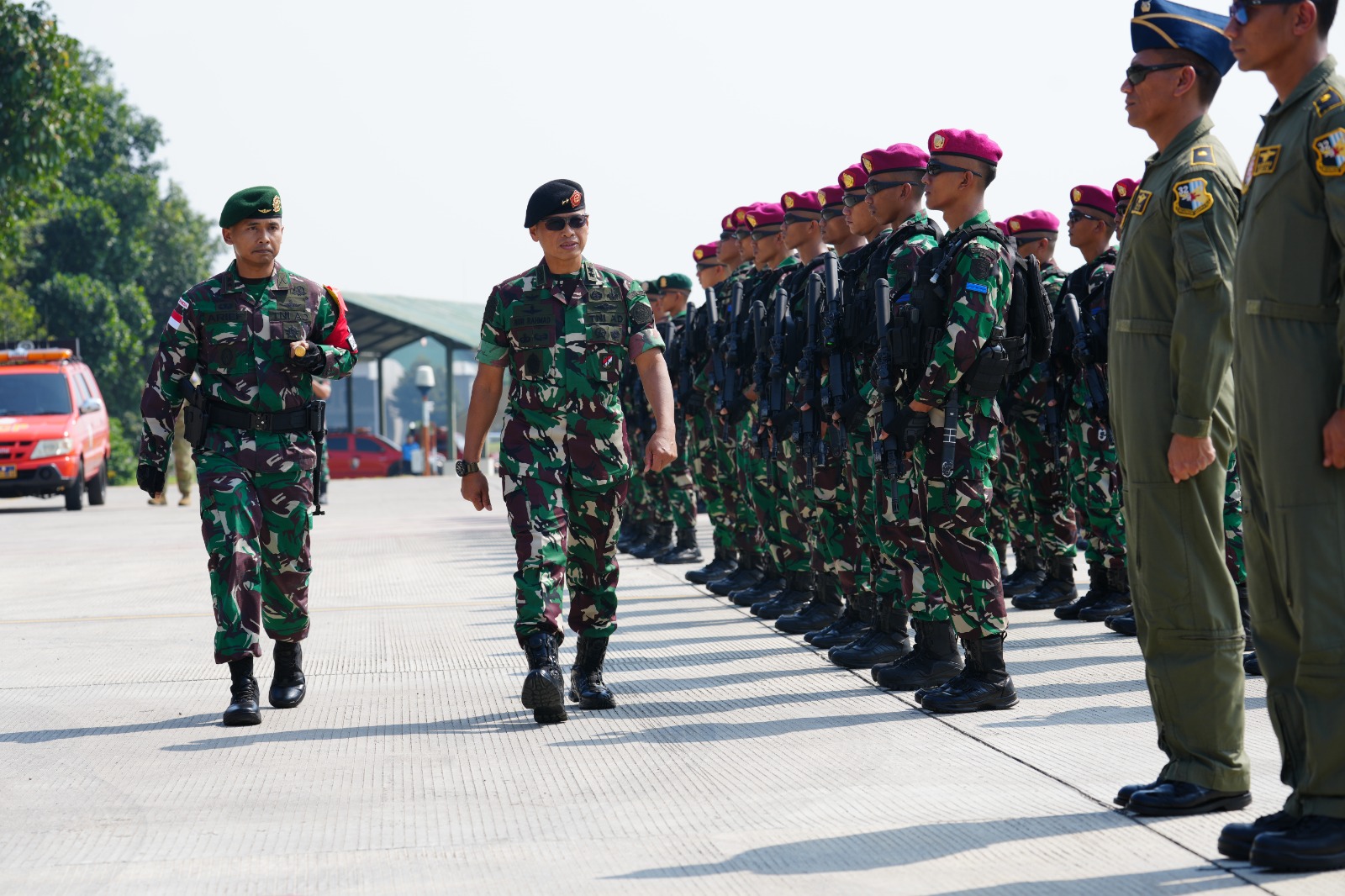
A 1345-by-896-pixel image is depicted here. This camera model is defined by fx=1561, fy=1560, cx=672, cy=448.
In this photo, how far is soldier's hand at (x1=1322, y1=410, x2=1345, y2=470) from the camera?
3.48m

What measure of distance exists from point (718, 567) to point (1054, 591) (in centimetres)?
274

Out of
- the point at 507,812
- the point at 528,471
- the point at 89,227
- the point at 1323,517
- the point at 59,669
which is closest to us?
the point at 1323,517

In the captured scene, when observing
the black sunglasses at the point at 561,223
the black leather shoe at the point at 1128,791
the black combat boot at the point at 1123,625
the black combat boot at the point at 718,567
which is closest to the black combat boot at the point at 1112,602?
the black combat boot at the point at 1123,625

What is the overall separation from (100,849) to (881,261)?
403 cm

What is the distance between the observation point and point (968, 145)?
19.6 feet

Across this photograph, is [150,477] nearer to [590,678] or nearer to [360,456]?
[590,678]

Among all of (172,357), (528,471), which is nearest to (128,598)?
(172,357)

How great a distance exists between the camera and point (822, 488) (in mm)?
7680

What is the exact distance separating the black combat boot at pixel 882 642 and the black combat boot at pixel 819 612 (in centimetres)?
99

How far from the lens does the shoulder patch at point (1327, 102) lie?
3562 millimetres

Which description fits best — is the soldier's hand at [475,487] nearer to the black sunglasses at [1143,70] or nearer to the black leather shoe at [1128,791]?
the black leather shoe at [1128,791]

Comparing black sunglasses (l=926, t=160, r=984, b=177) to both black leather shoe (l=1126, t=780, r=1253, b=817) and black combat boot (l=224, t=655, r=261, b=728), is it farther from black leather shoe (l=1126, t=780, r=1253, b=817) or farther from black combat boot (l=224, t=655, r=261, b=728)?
black combat boot (l=224, t=655, r=261, b=728)

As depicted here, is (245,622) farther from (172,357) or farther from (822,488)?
(822,488)

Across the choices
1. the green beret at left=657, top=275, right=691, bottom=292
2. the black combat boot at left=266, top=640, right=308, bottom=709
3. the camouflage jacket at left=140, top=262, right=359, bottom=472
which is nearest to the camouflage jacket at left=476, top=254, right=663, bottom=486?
the camouflage jacket at left=140, top=262, right=359, bottom=472
